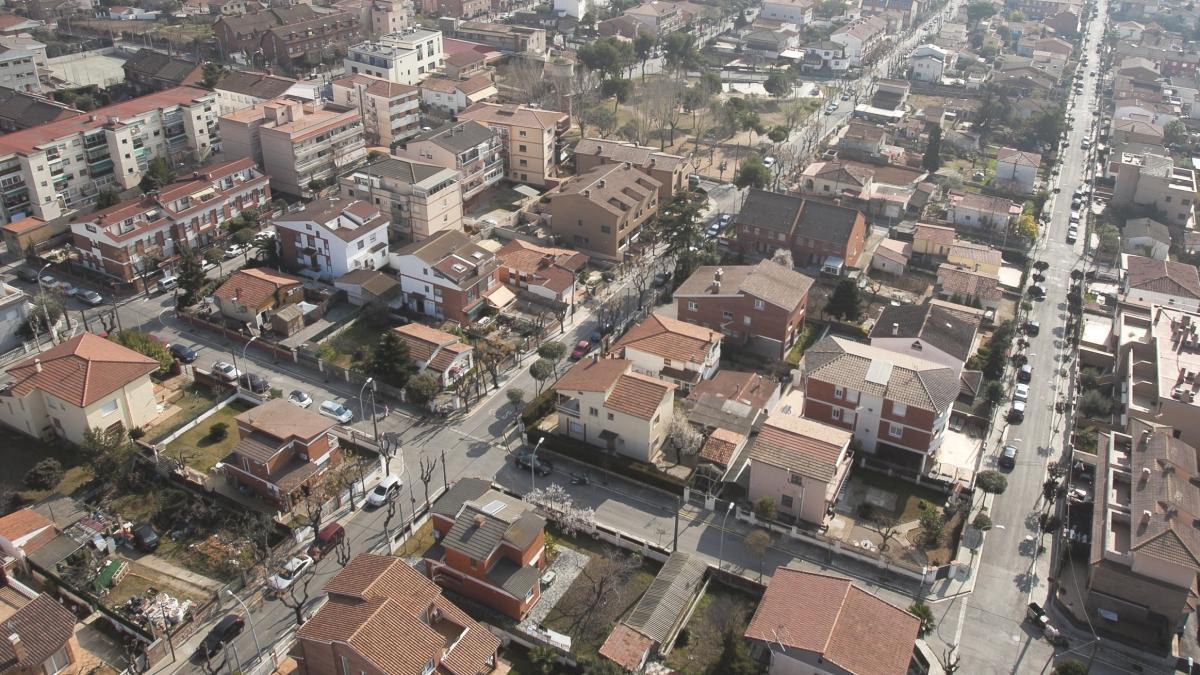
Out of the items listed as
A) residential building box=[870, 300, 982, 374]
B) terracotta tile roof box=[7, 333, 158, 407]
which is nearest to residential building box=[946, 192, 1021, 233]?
residential building box=[870, 300, 982, 374]

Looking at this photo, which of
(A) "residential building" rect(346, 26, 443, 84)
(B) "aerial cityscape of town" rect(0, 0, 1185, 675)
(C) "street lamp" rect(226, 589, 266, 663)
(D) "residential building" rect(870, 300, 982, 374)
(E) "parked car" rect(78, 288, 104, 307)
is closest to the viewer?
(C) "street lamp" rect(226, 589, 266, 663)

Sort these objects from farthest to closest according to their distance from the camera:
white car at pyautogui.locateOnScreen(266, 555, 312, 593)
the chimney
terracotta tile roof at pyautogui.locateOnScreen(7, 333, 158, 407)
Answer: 1. terracotta tile roof at pyautogui.locateOnScreen(7, 333, 158, 407)
2. white car at pyautogui.locateOnScreen(266, 555, 312, 593)
3. the chimney

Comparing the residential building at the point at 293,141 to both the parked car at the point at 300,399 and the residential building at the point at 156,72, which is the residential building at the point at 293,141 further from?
the parked car at the point at 300,399

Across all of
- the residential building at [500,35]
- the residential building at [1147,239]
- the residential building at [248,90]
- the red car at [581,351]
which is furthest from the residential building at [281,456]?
the residential building at [500,35]

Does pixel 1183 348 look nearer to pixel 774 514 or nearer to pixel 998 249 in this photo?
pixel 998 249

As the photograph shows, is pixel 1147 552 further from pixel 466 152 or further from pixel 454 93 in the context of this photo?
pixel 454 93

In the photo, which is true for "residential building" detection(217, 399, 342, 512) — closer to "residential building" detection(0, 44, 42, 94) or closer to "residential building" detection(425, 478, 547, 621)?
"residential building" detection(425, 478, 547, 621)

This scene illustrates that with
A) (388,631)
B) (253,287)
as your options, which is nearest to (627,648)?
(388,631)

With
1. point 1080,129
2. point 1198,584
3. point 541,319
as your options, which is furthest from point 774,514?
point 1080,129

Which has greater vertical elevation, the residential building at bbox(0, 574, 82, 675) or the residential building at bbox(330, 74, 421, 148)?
the residential building at bbox(330, 74, 421, 148)
